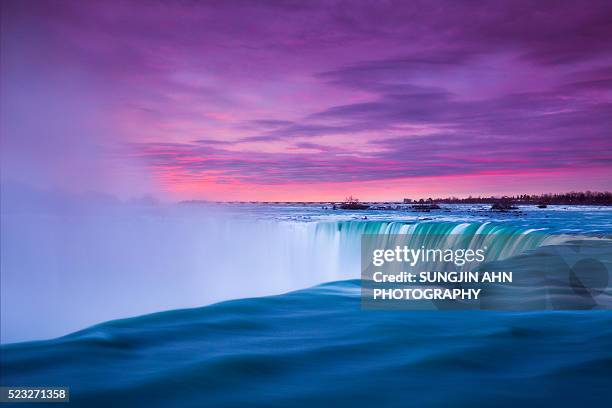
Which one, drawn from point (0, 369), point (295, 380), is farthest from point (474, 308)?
point (0, 369)

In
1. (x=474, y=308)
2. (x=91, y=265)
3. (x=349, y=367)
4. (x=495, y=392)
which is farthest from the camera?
(x=91, y=265)

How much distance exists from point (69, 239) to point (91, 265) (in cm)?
269

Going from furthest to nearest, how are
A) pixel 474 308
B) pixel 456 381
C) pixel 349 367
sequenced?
pixel 474 308
pixel 349 367
pixel 456 381

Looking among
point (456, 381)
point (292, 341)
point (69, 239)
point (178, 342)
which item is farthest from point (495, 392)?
point (69, 239)

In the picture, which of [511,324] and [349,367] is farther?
[511,324]

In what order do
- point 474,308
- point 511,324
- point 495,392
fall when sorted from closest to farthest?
point 495,392 < point 511,324 < point 474,308

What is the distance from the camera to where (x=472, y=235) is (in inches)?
786

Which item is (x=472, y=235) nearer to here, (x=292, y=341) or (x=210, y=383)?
(x=292, y=341)

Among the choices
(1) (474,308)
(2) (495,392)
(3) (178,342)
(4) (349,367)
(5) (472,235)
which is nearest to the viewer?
(2) (495,392)

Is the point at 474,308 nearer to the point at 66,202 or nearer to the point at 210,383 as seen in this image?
the point at 210,383

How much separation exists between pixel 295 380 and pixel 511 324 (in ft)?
11.7

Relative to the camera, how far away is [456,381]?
4.45 meters

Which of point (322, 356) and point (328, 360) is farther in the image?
point (322, 356)

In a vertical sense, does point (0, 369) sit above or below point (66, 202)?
below
